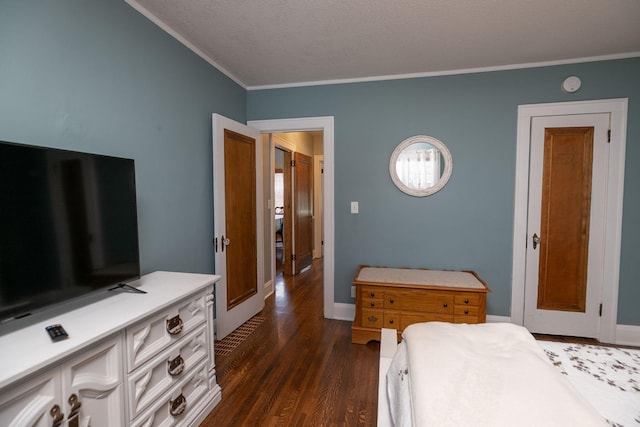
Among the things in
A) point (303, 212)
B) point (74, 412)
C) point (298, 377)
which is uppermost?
point (303, 212)

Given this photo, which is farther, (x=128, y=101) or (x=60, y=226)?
(x=128, y=101)

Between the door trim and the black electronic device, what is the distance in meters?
3.26

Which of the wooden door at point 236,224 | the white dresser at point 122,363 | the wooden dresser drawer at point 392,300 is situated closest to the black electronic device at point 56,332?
the white dresser at point 122,363

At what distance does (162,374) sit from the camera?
1521 mm

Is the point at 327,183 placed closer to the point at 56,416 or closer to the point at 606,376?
the point at 606,376

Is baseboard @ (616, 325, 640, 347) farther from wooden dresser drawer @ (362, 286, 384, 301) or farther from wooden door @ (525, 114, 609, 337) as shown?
wooden dresser drawer @ (362, 286, 384, 301)

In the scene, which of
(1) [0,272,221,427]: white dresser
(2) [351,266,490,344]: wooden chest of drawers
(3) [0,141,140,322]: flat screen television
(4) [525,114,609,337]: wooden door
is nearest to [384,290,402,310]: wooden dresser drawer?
(2) [351,266,490,344]: wooden chest of drawers

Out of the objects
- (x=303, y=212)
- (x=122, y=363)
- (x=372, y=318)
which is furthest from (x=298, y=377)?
(x=303, y=212)

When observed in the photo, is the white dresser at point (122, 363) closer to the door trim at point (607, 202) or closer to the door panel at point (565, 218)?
the door trim at point (607, 202)

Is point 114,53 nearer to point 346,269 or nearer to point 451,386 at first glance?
point 451,386

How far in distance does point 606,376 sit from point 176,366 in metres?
1.91

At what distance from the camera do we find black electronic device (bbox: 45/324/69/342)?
1.08 meters

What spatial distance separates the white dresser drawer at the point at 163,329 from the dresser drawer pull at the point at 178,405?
0.31 metres

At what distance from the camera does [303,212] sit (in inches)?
215
